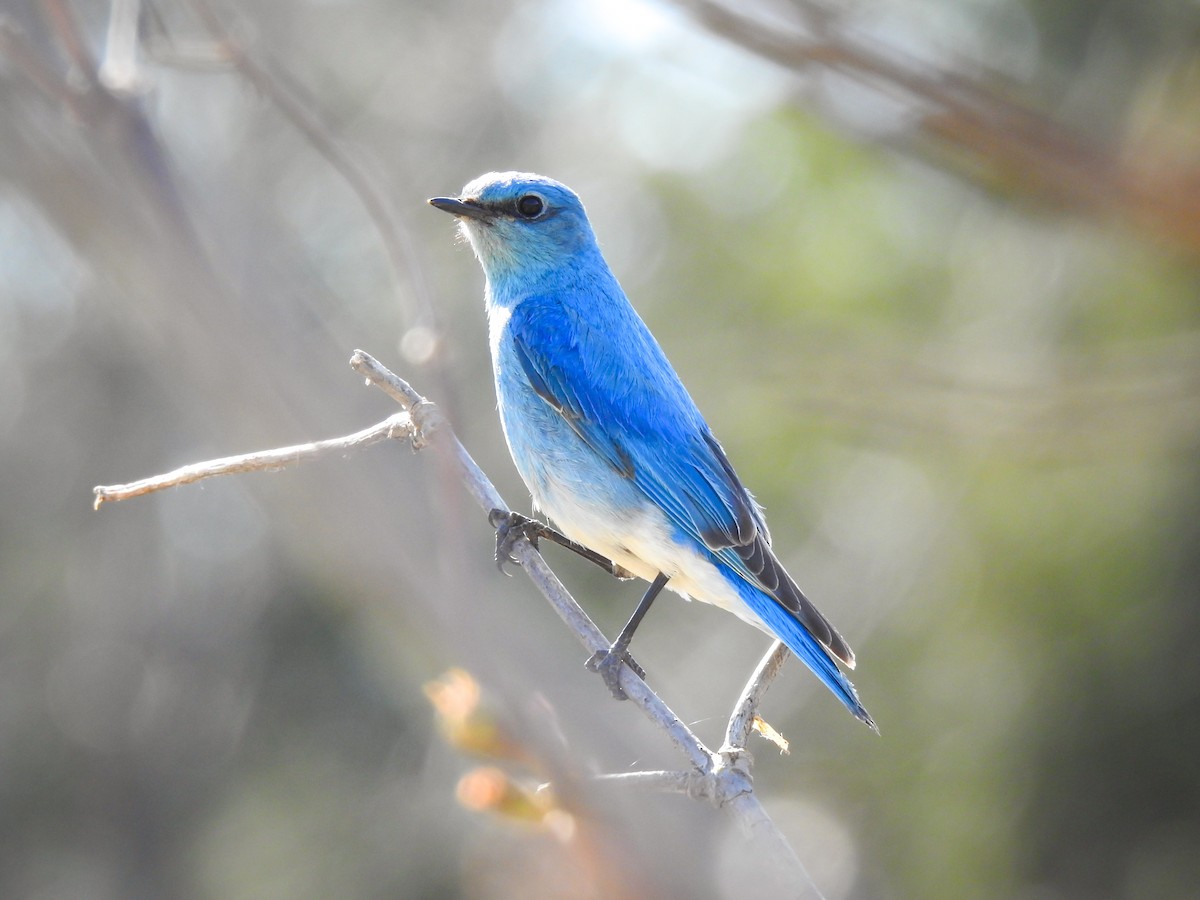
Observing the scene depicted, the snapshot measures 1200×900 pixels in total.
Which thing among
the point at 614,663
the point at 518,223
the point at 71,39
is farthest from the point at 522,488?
the point at 71,39

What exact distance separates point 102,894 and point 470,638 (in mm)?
8037

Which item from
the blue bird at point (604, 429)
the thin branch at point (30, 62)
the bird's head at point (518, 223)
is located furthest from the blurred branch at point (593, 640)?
the bird's head at point (518, 223)

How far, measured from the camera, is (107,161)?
7.34 ft

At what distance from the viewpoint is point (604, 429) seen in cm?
405

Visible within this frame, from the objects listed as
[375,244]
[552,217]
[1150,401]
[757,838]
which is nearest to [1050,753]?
[1150,401]

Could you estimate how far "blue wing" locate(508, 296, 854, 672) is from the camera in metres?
3.89

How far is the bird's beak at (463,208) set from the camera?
423cm

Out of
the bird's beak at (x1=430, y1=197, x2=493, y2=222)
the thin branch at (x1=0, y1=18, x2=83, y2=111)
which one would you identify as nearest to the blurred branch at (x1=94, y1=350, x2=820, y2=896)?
the thin branch at (x1=0, y1=18, x2=83, y2=111)

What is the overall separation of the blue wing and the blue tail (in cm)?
14

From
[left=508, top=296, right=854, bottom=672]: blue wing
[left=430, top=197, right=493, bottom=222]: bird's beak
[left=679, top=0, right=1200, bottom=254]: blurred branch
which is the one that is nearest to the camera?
[left=679, top=0, right=1200, bottom=254]: blurred branch

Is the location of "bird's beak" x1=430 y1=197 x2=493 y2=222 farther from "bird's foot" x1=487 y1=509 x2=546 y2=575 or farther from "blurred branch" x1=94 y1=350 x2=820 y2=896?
"blurred branch" x1=94 y1=350 x2=820 y2=896

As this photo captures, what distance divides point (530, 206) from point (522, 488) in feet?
11.4

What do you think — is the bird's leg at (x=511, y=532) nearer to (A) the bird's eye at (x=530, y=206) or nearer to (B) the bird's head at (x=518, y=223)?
(B) the bird's head at (x=518, y=223)

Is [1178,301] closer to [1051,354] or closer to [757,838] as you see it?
[1051,354]
